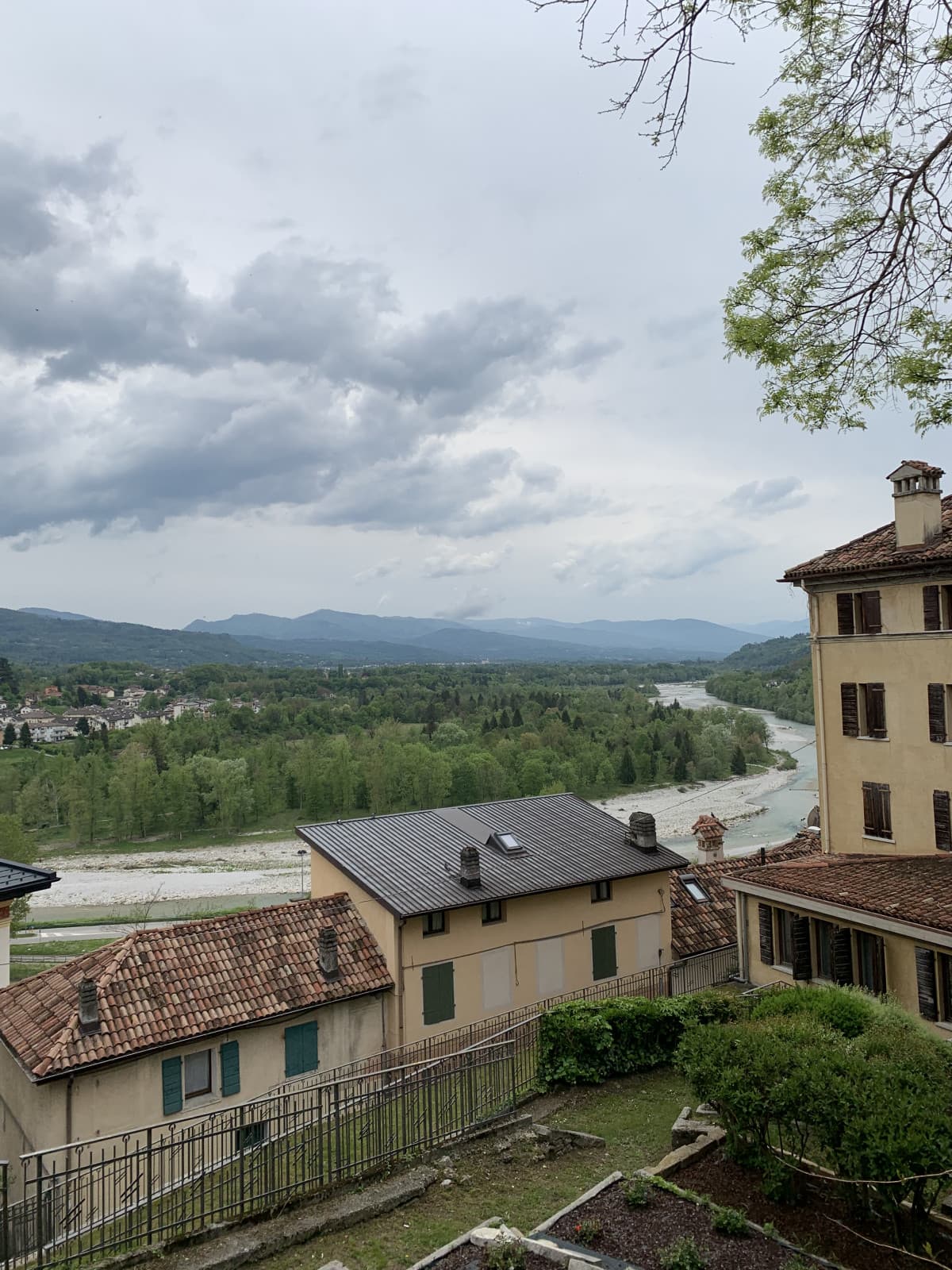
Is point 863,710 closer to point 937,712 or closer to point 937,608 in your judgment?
point 937,712

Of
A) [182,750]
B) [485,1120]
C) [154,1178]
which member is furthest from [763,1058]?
[182,750]

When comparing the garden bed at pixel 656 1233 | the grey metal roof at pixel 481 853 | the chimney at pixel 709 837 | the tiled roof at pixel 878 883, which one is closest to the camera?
the garden bed at pixel 656 1233

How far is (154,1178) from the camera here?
1502 centimetres

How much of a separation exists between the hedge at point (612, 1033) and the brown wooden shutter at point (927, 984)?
3824 mm

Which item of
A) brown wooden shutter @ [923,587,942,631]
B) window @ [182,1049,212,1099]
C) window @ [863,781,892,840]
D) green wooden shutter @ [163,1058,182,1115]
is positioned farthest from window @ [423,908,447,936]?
brown wooden shutter @ [923,587,942,631]

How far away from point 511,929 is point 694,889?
8.18m

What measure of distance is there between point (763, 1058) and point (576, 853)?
17199 millimetres

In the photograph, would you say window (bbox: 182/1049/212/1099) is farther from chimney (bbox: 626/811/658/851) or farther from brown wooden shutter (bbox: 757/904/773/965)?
chimney (bbox: 626/811/658/851)

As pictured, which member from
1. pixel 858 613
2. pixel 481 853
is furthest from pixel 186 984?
pixel 858 613

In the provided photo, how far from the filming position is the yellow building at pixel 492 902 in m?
21.3

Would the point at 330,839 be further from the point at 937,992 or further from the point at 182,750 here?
the point at 182,750

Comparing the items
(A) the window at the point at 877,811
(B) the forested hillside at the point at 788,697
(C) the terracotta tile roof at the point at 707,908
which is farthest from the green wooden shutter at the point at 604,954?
(B) the forested hillside at the point at 788,697

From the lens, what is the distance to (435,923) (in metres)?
21.6

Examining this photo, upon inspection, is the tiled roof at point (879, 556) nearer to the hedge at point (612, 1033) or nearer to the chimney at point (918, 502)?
the chimney at point (918, 502)
